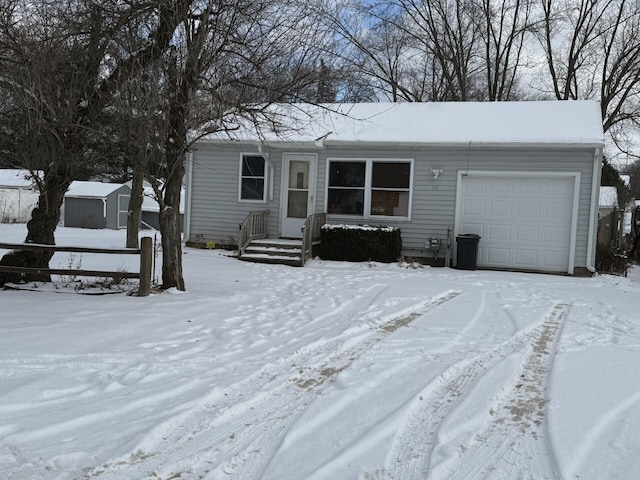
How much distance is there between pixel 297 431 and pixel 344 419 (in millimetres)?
371

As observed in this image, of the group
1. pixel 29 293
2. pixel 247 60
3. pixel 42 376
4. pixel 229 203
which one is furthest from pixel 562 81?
pixel 42 376

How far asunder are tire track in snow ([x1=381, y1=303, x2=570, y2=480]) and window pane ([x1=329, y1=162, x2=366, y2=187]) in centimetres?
917

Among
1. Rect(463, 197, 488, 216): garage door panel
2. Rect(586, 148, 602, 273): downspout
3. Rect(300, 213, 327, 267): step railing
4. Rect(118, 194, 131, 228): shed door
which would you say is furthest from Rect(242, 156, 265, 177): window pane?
Rect(118, 194, 131, 228): shed door

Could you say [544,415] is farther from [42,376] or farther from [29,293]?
[29,293]

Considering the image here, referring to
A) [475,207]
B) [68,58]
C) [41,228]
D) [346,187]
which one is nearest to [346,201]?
[346,187]

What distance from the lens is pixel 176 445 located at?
3148 millimetres

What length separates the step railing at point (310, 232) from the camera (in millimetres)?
12508

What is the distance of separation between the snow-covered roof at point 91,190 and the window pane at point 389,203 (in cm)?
1810

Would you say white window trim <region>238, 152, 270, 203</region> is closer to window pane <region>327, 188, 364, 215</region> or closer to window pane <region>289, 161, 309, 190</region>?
window pane <region>289, 161, 309, 190</region>

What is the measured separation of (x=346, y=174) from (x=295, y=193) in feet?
4.83

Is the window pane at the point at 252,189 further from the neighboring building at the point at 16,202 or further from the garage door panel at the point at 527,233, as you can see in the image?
the neighboring building at the point at 16,202

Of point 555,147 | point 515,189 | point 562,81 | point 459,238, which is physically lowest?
point 459,238

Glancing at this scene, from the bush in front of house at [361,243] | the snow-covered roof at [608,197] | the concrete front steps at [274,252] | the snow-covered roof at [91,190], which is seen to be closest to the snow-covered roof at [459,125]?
the bush in front of house at [361,243]

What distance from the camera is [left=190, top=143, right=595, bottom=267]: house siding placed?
40.7ft
